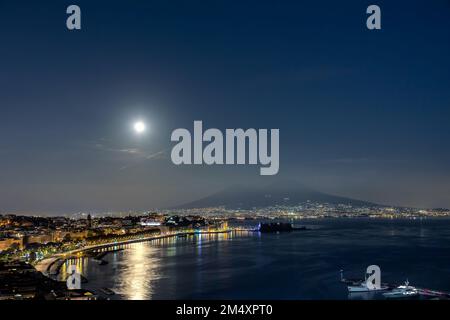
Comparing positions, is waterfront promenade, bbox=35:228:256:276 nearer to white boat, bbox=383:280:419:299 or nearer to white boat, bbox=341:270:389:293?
white boat, bbox=341:270:389:293

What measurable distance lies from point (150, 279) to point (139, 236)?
46.6 ft

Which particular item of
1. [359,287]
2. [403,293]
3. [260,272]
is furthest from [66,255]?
[403,293]

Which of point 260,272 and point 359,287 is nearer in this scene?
point 359,287

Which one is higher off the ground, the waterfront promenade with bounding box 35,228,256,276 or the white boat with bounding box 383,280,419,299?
the white boat with bounding box 383,280,419,299

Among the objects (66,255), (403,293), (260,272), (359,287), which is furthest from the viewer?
(66,255)

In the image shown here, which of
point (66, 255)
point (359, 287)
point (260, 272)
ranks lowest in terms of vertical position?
point (66, 255)

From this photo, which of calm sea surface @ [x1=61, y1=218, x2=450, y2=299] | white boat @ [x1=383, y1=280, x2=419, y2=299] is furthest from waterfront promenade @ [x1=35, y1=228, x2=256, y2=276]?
white boat @ [x1=383, y1=280, x2=419, y2=299]

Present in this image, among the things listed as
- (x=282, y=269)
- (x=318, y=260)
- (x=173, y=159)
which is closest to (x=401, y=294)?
(x=282, y=269)

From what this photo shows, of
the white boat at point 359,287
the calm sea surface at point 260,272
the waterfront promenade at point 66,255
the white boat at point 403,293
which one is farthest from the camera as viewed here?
the waterfront promenade at point 66,255

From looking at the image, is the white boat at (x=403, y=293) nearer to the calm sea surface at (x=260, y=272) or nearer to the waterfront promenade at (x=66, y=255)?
the calm sea surface at (x=260, y=272)

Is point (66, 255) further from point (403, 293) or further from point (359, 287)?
point (403, 293)

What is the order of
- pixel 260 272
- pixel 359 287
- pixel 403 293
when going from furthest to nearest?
pixel 260 272, pixel 359 287, pixel 403 293

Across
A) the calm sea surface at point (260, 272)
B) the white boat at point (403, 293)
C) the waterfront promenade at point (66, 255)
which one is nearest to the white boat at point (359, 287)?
the calm sea surface at point (260, 272)

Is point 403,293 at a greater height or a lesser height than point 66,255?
greater
